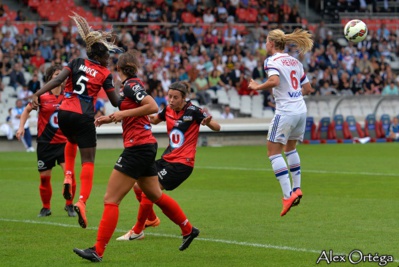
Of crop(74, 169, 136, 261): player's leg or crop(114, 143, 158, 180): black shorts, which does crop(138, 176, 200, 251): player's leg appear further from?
crop(74, 169, 136, 261): player's leg

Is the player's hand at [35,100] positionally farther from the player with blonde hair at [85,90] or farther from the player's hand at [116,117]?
the player's hand at [116,117]

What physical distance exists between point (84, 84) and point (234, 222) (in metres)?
2.75

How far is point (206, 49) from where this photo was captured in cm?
3628

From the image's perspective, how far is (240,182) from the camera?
60.0ft

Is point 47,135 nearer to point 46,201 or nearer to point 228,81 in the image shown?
point 46,201

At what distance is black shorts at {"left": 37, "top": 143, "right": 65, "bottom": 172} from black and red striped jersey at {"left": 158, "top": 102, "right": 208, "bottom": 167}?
287cm

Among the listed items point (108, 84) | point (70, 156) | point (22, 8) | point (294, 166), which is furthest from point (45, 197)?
point (22, 8)

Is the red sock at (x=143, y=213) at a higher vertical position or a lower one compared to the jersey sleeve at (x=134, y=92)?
lower

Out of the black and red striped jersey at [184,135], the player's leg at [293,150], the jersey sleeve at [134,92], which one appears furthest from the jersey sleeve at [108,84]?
the player's leg at [293,150]

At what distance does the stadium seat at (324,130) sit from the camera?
33.3 meters

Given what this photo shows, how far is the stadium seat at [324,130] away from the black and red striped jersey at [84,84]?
74.4 feet

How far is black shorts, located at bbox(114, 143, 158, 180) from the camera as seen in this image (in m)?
9.01

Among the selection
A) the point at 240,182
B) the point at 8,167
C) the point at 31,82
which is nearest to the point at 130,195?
the point at 240,182

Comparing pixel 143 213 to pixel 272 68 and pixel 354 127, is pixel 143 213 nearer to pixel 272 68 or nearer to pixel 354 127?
pixel 272 68
